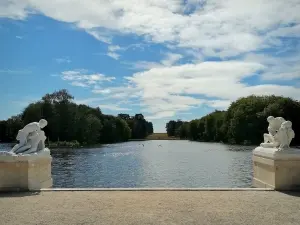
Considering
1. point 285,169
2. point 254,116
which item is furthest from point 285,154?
point 254,116

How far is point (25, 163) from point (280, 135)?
6698 mm

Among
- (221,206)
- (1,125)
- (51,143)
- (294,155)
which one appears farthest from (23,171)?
(1,125)

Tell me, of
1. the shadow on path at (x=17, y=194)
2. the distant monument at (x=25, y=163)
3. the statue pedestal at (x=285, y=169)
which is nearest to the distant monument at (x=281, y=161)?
the statue pedestal at (x=285, y=169)

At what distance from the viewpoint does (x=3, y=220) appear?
6.64 m

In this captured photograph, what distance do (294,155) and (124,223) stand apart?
211 inches

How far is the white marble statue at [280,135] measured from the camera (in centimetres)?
1001

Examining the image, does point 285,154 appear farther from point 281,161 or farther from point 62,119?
point 62,119

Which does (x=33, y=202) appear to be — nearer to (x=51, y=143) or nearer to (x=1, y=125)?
(x=51, y=143)

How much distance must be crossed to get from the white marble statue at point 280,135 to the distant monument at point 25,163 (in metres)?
6.44

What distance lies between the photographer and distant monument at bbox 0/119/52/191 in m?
9.84

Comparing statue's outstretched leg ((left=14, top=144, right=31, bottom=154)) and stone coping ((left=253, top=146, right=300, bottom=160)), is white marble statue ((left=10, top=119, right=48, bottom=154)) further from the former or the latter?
stone coping ((left=253, top=146, right=300, bottom=160))

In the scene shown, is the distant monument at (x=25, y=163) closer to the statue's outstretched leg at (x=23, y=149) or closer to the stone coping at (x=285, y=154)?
the statue's outstretched leg at (x=23, y=149)

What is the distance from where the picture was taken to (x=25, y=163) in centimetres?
991

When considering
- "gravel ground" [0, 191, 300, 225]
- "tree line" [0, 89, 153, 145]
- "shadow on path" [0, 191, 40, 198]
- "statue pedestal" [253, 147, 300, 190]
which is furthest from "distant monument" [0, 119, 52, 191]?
"tree line" [0, 89, 153, 145]
